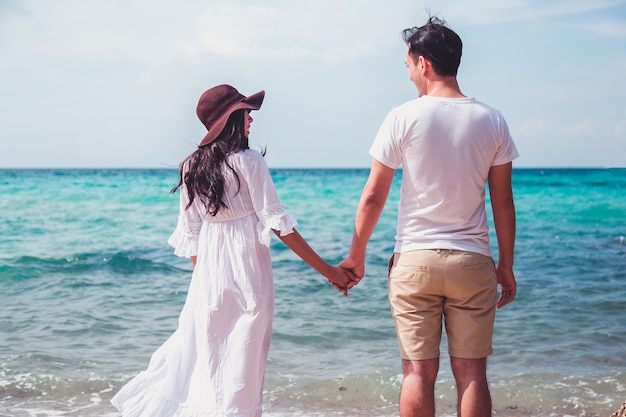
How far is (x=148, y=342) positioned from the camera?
6625mm

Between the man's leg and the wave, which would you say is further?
the wave

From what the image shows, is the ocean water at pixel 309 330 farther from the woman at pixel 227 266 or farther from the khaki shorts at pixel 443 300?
the khaki shorts at pixel 443 300

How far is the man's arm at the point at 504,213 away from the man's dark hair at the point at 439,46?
0.45m

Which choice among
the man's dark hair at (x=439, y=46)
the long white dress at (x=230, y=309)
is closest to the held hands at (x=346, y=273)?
the long white dress at (x=230, y=309)

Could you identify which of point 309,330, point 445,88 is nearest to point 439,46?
point 445,88

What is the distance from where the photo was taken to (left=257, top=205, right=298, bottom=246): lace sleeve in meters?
3.07

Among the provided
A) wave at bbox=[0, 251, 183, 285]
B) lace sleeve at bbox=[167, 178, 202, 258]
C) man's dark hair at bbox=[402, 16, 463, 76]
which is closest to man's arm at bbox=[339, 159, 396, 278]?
man's dark hair at bbox=[402, 16, 463, 76]

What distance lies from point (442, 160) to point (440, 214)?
0.70ft

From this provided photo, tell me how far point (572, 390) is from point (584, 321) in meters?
2.18

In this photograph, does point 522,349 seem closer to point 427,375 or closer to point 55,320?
point 427,375

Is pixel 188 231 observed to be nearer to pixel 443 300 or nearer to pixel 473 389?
pixel 443 300

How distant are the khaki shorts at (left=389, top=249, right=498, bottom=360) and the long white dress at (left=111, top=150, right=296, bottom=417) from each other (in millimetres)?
559

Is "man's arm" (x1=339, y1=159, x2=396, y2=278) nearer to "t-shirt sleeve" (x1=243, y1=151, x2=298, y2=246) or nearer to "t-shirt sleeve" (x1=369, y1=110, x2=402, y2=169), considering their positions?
"t-shirt sleeve" (x1=369, y1=110, x2=402, y2=169)

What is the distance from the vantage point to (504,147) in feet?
9.77
